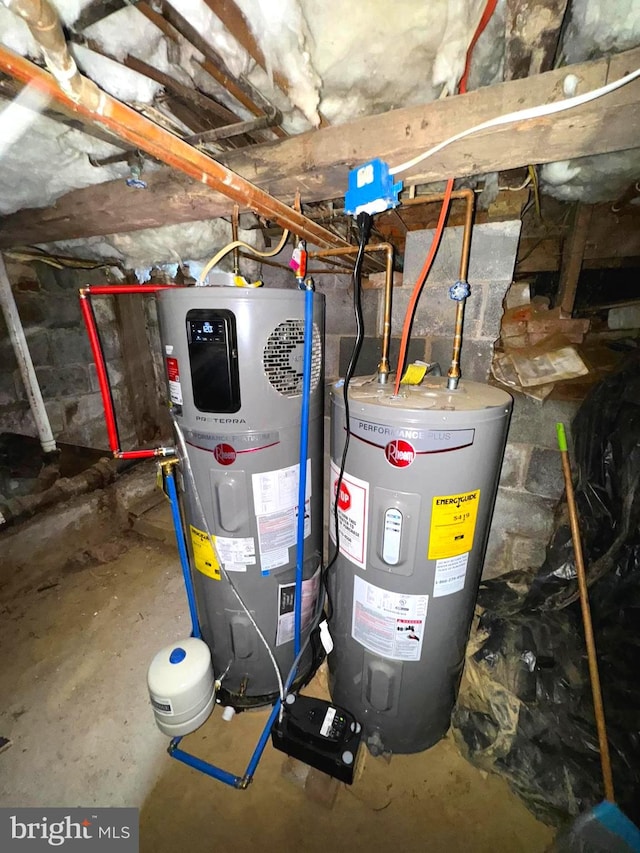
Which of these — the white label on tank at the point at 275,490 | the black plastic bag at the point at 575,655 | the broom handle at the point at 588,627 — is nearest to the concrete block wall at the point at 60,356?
the white label on tank at the point at 275,490

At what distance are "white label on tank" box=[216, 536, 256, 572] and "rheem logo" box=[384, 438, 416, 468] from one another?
0.63m

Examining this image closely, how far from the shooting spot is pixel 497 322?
147 centimetres

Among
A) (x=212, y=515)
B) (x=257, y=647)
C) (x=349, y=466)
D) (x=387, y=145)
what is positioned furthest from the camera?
(x=257, y=647)

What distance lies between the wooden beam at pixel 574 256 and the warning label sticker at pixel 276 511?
5.04ft

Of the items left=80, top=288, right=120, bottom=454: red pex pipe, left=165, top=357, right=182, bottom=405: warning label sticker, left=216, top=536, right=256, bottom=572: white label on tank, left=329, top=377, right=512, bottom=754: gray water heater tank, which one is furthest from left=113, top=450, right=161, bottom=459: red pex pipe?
left=329, top=377, right=512, bottom=754: gray water heater tank

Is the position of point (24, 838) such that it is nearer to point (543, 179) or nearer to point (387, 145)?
point (387, 145)

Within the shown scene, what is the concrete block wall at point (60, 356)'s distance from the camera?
2258mm

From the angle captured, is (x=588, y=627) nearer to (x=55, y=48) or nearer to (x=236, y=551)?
(x=236, y=551)

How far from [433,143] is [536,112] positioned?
0.23 metres

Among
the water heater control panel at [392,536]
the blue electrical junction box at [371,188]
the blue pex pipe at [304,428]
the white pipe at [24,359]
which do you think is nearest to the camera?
the blue electrical junction box at [371,188]

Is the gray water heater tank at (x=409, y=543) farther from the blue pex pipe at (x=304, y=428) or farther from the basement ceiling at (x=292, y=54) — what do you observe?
the basement ceiling at (x=292, y=54)

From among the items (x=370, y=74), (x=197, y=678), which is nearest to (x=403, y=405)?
(x=370, y=74)

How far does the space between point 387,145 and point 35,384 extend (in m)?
2.44

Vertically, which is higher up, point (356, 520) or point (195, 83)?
point (195, 83)
